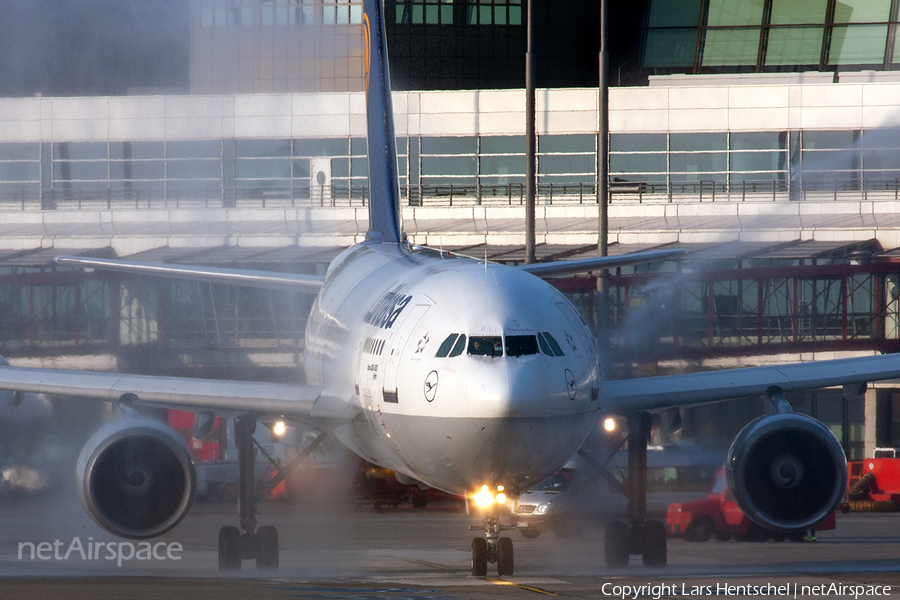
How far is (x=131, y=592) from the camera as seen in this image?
15094mm

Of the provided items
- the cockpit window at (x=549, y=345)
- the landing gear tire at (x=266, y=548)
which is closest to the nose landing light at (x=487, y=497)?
the cockpit window at (x=549, y=345)

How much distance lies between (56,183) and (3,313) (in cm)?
804

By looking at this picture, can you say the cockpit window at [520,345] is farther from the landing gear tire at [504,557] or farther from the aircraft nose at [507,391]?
the landing gear tire at [504,557]

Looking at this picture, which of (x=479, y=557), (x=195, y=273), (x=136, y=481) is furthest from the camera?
(x=195, y=273)

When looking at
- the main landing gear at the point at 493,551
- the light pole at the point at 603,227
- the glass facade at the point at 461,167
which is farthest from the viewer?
the glass facade at the point at 461,167

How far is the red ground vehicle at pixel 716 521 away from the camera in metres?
29.5

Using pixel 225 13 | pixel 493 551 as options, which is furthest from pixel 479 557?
pixel 225 13

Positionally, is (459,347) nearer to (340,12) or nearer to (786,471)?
(786,471)

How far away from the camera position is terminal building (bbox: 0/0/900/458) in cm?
4009

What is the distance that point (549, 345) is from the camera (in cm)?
1477

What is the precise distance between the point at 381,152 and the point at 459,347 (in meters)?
12.7

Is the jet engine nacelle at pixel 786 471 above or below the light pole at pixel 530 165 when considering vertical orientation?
below

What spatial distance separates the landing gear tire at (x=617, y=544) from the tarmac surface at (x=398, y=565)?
→ 26cm

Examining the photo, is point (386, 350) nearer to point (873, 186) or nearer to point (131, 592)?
point (131, 592)
